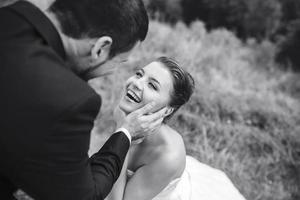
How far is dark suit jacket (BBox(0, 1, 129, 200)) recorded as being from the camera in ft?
5.30

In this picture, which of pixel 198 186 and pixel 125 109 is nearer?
pixel 125 109

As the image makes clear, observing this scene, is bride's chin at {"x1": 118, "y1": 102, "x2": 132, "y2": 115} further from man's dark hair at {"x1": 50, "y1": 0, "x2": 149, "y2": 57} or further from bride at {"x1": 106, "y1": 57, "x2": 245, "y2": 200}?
man's dark hair at {"x1": 50, "y1": 0, "x2": 149, "y2": 57}

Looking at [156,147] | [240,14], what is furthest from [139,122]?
[240,14]

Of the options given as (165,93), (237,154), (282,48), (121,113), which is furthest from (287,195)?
(282,48)

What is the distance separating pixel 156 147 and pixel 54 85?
167 centimetres

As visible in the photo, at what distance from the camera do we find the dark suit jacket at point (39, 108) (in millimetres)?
1616

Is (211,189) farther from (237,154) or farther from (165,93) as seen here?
(237,154)

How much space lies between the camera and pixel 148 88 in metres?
2.97

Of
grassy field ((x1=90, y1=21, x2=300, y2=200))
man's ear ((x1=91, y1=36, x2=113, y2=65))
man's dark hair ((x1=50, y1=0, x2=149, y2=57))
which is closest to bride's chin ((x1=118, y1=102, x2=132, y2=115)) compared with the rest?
man's ear ((x1=91, y1=36, x2=113, y2=65))

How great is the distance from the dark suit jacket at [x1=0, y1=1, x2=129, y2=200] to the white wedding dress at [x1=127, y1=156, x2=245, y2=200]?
153 cm

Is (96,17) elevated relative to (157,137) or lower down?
elevated

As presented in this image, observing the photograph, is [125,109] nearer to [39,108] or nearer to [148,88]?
[148,88]

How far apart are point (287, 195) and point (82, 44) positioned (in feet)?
12.9

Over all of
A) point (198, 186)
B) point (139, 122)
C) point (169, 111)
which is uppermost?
point (139, 122)
